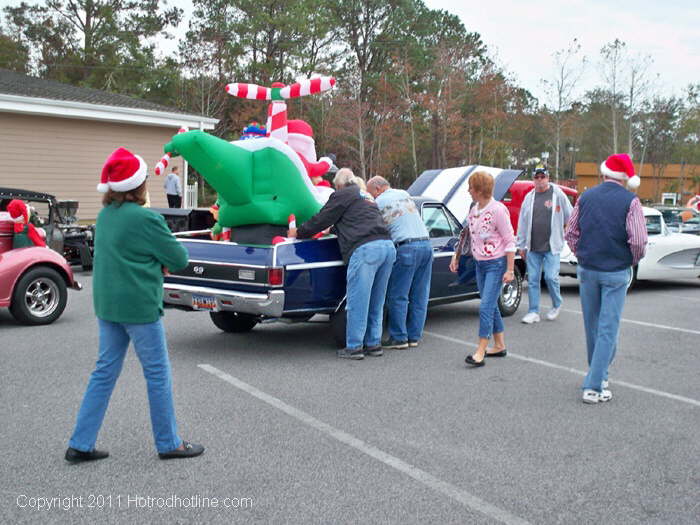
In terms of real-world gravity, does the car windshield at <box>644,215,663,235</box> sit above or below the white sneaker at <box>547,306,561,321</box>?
above

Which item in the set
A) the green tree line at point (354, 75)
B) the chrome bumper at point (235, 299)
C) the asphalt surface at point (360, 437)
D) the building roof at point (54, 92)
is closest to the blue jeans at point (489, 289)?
the asphalt surface at point (360, 437)

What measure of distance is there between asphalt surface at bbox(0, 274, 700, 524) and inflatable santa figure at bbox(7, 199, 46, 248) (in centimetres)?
131

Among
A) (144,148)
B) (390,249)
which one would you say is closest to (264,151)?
(390,249)

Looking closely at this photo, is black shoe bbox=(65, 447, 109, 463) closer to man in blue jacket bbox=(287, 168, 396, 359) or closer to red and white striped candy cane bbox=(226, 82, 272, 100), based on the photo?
man in blue jacket bbox=(287, 168, 396, 359)

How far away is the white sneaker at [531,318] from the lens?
374 inches

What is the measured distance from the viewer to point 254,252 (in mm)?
7105

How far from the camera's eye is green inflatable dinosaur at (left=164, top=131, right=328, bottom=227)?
7.34 m

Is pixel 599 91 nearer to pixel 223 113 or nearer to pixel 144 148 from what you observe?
pixel 223 113

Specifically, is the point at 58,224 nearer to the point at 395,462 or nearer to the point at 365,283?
the point at 365,283

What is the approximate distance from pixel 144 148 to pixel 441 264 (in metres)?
15.8

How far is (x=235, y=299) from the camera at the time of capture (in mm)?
7020

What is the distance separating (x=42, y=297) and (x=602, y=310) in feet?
20.5

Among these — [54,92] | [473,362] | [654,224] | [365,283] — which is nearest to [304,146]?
[365,283]

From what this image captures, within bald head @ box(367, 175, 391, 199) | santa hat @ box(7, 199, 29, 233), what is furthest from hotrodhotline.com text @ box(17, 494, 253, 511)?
santa hat @ box(7, 199, 29, 233)
